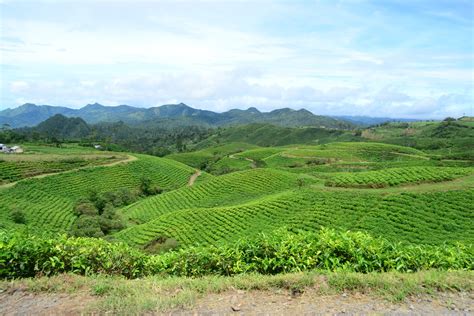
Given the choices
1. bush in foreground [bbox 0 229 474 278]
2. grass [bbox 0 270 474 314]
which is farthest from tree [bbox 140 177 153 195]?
grass [bbox 0 270 474 314]

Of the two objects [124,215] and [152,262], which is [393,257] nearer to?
[152,262]

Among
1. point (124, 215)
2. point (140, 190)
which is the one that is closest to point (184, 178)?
point (140, 190)

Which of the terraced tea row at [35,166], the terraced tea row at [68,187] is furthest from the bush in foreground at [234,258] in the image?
the terraced tea row at [35,166]

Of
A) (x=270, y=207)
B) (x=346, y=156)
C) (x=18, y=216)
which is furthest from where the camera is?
(x=346, y=156)

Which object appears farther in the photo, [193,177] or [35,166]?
[193,177]

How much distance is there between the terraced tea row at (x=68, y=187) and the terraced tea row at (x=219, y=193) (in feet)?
33.6

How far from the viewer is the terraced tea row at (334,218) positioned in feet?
79.8

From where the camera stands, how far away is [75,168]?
70.4m

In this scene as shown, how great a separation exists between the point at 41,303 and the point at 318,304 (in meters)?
5.47

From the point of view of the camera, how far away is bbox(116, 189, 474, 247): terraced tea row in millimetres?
24328

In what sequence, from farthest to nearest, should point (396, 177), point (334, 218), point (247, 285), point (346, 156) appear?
1. point (346, 156)
2. point (396, 177)
3. point (334, 218)
4. point (247, 285)

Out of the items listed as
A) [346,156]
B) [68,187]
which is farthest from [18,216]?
[346,156]

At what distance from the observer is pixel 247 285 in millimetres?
7367

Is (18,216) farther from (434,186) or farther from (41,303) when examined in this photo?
(434,186)
